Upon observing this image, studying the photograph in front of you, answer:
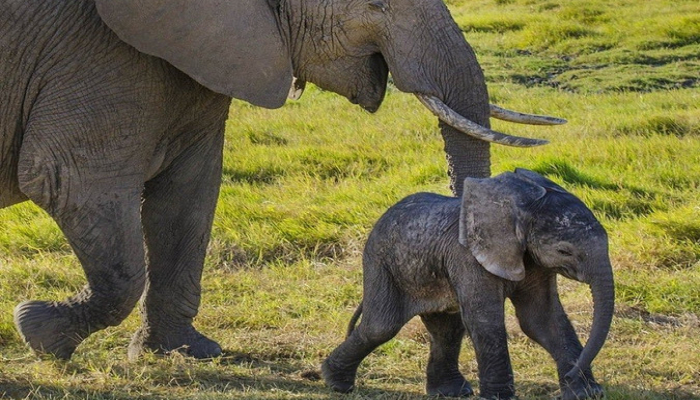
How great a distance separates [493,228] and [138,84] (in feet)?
5.26

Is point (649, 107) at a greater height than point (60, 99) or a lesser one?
lesser

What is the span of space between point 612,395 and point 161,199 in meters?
2.35

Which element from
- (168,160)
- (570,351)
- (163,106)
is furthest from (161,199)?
(570,351)

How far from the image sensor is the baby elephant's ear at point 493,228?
5266 mm

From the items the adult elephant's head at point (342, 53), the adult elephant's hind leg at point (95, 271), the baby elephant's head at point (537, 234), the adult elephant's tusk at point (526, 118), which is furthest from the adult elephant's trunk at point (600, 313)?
the adult elephant's hind leg at point (95, 271)

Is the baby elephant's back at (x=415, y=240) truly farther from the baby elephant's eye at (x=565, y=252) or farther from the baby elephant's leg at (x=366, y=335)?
the baby elephant's eye at (x=565, y=252)

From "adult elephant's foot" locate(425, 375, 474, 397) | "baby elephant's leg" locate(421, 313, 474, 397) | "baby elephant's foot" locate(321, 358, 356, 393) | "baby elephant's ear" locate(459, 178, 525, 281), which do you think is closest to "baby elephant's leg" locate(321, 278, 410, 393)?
"baby elephant's foot" locate(321, 358, 356, 393)

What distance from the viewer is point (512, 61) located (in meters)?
14.3

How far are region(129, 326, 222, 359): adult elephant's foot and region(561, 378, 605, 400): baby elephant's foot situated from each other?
6.63ft

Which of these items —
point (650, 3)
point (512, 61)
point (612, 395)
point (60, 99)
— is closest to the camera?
point (612, 395)

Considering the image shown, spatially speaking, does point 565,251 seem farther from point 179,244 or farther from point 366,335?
point 179,244

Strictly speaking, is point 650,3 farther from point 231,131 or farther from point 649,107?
point 231,131

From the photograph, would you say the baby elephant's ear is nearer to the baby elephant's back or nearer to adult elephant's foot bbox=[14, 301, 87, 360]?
the baby elephant's back

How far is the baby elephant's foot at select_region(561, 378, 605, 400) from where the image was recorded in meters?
5.32
